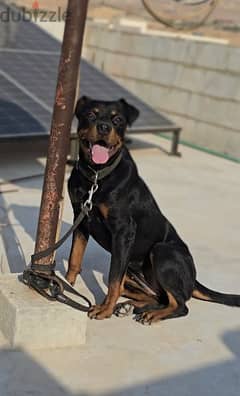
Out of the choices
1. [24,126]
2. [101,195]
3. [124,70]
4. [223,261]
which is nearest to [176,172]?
[24,126]

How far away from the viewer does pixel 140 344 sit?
12.6 ft

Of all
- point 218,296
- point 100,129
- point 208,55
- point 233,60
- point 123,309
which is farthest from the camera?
point 208,55

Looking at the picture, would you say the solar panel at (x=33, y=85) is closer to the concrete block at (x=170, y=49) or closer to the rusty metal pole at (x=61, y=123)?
the concrete block at (x=170, y=49)

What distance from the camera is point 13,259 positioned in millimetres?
4965

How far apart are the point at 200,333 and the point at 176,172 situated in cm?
493

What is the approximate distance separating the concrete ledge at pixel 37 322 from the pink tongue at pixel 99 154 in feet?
2.89

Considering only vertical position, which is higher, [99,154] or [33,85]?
[99,154]

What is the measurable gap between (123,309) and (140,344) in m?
0.39

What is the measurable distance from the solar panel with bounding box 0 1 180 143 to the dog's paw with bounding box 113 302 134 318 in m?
3.55

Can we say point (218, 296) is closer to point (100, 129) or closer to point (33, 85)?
point (100, 129)

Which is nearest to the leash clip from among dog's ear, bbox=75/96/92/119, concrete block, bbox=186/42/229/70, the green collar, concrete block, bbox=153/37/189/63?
the green collar

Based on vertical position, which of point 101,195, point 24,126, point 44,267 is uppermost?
point 101,195

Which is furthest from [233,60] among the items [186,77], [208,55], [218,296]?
[218,296]

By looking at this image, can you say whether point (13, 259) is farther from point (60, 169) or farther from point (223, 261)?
point (223, 261)
